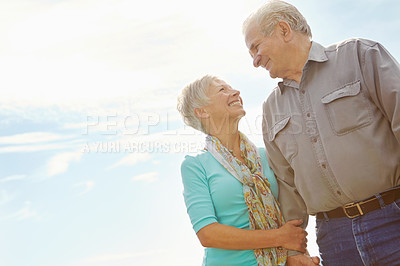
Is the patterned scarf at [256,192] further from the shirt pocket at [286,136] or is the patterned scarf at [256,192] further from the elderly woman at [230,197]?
the shirt pocket at [286,136]

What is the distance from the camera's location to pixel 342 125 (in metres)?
2.42

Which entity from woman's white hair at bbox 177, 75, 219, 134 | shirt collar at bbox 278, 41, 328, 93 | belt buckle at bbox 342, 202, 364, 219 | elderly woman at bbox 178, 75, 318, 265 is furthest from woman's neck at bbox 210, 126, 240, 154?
belt buckle at bbox 342, 202, 364, 219

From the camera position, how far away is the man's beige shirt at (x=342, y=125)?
232 cm

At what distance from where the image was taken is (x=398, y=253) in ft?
7.57

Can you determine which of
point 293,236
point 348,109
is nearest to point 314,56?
point 348,109

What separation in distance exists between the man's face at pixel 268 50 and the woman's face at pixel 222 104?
0.43m

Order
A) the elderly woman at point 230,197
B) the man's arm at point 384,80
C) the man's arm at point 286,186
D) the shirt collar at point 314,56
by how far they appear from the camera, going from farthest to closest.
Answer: the man's arm at point 286,186 < the elderly woman at point 230,197 < the shirt collar at point 314,56 < the man's arm at point 384,80

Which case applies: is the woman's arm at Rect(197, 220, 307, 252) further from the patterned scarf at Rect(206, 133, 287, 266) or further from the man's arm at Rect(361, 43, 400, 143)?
the man's arm at Rect(361, 43, 400, 143)

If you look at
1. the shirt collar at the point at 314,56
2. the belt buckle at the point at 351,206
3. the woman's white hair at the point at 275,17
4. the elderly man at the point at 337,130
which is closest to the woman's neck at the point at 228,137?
the elderly man at the point at 337,130

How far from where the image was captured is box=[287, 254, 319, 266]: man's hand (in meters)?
2.75

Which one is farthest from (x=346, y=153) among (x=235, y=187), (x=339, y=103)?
(x=235, y=187)

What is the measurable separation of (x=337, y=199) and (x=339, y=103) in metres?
0.56

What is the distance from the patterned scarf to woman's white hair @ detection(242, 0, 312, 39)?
0.88 metres

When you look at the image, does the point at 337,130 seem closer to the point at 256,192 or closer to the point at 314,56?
the point at 314,56
